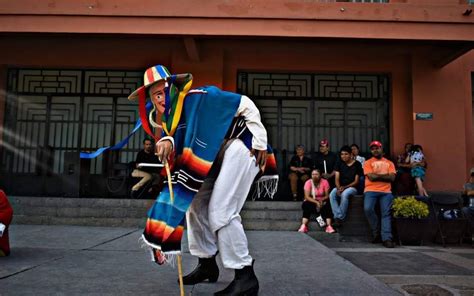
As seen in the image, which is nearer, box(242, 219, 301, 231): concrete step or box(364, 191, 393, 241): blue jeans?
box(364, 191, 393, 241): blue jeans

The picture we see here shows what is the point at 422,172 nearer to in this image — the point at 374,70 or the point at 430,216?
the point at 430,216

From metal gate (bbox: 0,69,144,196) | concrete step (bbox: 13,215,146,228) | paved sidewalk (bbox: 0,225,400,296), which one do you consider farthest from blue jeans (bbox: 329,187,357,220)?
metal gate (bbox: 0,69,144,196)

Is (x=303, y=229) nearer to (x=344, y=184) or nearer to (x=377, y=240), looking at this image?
(x=344, y=184)

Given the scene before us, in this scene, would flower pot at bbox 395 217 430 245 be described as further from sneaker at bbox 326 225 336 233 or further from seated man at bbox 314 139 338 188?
seated man at bbox 314 139 338 188

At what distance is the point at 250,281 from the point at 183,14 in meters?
6.78

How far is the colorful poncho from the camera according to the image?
260 centimetres

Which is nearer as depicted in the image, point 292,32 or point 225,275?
point 225,275

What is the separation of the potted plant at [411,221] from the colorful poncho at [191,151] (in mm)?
4483

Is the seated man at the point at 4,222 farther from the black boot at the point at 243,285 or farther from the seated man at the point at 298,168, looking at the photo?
the seated man at the point at 298,168

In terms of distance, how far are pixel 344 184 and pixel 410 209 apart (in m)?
1.32

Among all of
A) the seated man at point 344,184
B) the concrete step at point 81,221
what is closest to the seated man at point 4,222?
the concrete step at point 81,221

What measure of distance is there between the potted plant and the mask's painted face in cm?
496

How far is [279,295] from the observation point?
2.88m

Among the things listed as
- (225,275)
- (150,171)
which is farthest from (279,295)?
(150,171)
